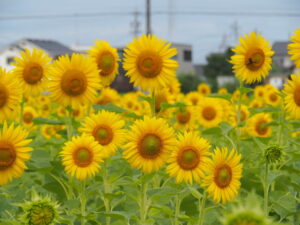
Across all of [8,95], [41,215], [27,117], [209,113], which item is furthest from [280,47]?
[41,215]

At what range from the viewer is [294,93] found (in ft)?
9.97

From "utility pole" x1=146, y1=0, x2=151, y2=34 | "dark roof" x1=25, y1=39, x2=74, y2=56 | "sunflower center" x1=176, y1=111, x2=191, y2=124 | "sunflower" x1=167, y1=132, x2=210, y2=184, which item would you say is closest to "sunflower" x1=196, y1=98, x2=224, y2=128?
"sunflower center" x1=176, y1=111, x2=191, y2=124

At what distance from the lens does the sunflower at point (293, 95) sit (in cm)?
300

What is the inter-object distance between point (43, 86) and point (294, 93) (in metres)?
1.48

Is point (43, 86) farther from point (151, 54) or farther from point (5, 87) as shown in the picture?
point (151, 54)

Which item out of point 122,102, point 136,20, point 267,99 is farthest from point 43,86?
point 136,20

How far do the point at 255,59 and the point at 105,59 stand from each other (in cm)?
92

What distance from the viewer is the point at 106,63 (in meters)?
3.18

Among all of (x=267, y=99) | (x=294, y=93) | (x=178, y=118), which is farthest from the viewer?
(x=267, y=99)

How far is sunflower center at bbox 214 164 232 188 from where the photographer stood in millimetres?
2338

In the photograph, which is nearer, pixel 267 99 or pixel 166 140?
pixel 166 140

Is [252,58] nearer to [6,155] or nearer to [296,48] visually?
[296,48]

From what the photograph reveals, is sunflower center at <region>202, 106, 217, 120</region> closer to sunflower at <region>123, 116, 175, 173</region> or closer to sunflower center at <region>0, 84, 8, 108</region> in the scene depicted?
sunflower center at <region>0, 84, 8, 108</region>

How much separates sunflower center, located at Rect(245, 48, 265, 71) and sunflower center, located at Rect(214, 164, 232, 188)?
116cm
